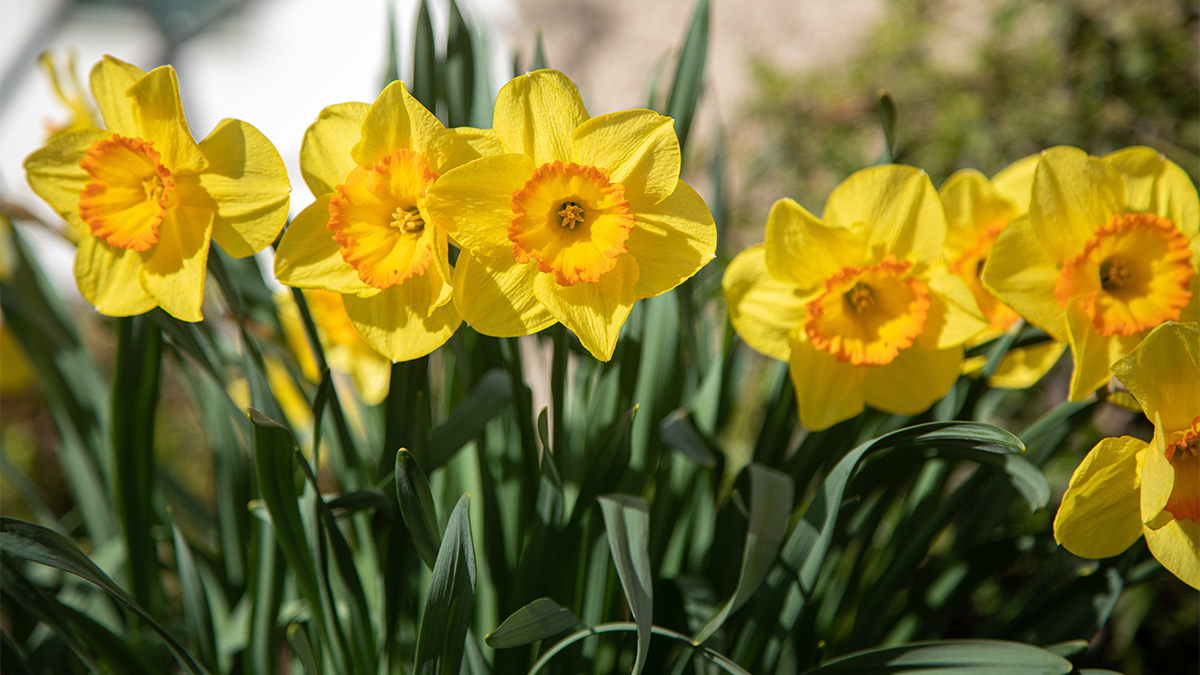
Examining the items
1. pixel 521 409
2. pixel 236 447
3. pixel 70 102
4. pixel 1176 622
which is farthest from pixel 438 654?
pixel 1176 622

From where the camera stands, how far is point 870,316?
50cm

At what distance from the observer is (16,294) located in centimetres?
65

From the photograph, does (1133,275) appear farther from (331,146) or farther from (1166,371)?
(331,146)

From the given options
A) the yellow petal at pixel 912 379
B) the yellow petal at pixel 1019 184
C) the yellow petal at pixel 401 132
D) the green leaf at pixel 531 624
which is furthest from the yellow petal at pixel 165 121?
the yellow petal at pixel 1019 184

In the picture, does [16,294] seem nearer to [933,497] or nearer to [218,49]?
[933,497]

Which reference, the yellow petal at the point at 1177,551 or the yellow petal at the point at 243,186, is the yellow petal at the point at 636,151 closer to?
the yellow petal at the point at 243,186

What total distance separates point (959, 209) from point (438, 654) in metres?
0.48

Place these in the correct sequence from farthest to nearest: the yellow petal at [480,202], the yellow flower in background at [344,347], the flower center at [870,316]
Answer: the yellow flower in background at [344,347]
the flower center at [870,316]
the yellow petal at [480,202]

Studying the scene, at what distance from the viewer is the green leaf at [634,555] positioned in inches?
15.4

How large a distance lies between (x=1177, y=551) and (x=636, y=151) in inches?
15.0

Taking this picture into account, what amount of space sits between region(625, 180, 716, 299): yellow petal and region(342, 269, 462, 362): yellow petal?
0.36 ft

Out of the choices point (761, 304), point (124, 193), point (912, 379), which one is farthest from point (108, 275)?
point (912, 379)

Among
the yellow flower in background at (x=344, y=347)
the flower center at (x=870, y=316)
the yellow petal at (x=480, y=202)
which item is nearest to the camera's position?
the yellow petal at (x=480, y=202)

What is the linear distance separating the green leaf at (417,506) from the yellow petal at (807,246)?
26cm
